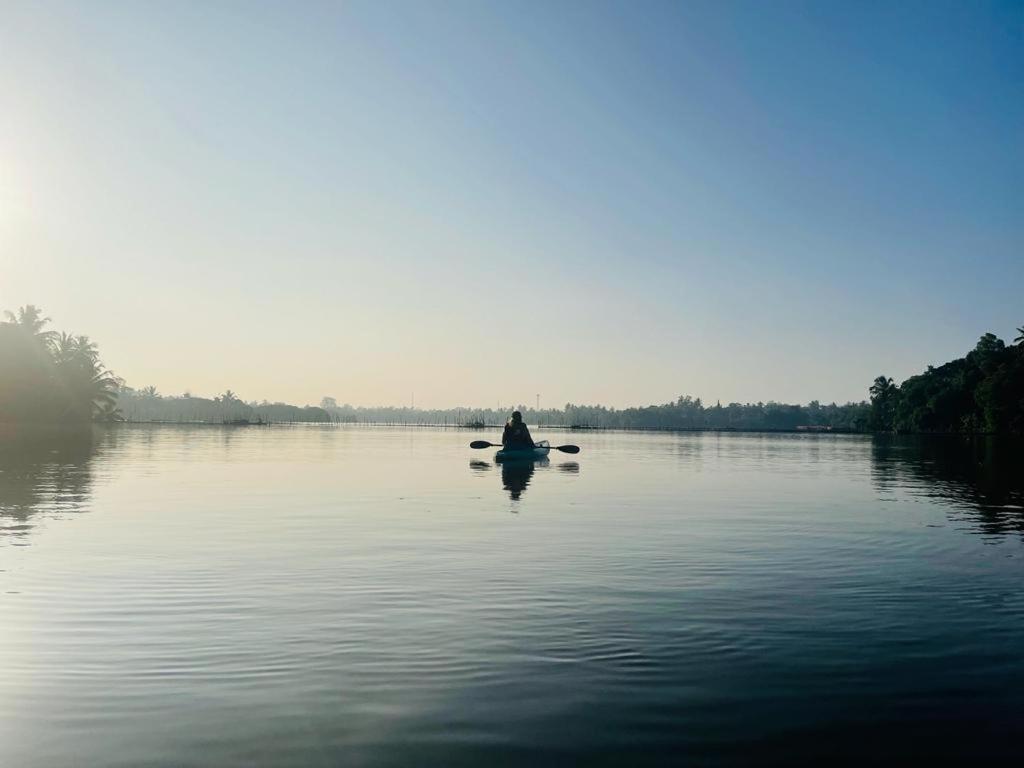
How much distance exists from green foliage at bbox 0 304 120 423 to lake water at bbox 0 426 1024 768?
13929 centimetres

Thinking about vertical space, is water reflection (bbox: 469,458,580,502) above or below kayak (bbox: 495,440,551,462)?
below

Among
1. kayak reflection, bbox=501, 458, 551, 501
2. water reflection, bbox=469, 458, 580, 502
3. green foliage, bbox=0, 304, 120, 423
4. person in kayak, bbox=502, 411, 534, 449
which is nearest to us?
kayak reflection, bbox=501, 458, 551, 501

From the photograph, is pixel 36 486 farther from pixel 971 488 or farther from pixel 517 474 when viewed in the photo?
pixel 971 488

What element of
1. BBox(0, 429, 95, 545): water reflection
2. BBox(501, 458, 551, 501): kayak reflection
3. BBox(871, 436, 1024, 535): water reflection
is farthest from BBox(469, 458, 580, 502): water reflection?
BBox(0, 429, 95, 545): water reflection

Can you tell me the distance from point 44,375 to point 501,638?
553 ft

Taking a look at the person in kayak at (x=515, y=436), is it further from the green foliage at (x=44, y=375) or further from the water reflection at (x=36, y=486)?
the green foliage at (x=44, y=375)

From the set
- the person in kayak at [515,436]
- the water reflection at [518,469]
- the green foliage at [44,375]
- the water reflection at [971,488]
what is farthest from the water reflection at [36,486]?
the green foliage at [44,375]

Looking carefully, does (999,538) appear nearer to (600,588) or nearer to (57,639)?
(600,588)

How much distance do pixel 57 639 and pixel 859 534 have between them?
2302 centimetres

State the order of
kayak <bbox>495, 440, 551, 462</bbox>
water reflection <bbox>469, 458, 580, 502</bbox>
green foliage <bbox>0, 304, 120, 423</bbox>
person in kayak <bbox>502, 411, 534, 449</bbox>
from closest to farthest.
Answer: water reflection <bbox>469, 458, 580, 502</bbox> < kayak <bbox>495, 440, 551, 462</bbox> < person in kayak <bbox>502, 411, 534, 449</bbox> < green foliage <bbox>0, 304, 120, 423</bbox>

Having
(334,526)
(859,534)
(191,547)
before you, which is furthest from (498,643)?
(859,534)

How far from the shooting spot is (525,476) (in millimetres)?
53625

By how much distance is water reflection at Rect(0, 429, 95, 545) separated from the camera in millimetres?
26719

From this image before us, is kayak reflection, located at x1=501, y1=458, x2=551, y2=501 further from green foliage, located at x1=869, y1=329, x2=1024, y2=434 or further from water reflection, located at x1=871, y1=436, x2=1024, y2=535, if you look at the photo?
green foliage, located at x1=869, y1=329, x2=1024, y2=434
